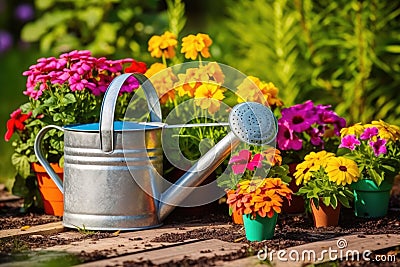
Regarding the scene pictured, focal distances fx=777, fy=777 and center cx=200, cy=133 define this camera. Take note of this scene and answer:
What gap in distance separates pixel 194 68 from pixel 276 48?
135 cm

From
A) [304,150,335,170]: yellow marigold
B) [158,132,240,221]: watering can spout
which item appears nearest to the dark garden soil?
[158,132,240,221]: watering can spout

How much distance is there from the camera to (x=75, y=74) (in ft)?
9.75

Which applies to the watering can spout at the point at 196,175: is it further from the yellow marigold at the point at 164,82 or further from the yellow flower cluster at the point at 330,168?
the yellow marigold at the point at 164,82

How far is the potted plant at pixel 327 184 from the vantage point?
272 cm

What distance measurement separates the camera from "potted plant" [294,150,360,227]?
272 centimetres

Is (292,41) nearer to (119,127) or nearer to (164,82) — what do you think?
(164,82)

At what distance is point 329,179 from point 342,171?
0.17 feet

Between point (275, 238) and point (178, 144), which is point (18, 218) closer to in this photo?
point (178, 144)

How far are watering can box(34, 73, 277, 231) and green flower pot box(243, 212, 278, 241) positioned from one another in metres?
0.28

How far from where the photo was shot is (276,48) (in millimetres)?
4301

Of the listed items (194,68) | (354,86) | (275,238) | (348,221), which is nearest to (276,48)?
Result: (354,86)

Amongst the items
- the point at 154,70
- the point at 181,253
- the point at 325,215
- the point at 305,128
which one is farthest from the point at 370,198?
the point at 154,70

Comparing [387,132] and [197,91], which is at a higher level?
[197,91]

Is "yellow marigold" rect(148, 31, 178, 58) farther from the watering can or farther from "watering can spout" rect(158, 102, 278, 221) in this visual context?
"watering can spout" rect(158, 102, 278, 221)
